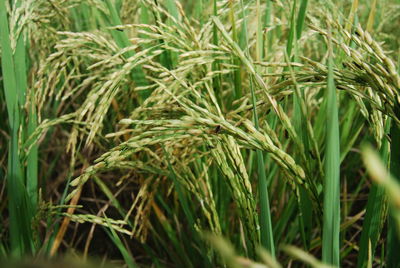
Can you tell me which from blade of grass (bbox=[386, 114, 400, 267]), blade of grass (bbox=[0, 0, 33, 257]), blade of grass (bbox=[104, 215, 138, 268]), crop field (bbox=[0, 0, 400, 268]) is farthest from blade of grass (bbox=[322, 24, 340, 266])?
blade of grass (bbox=[0, 0, 33, 257])

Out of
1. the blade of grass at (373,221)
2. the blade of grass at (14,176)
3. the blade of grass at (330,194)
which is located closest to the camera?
the blade of grass at (330,194)

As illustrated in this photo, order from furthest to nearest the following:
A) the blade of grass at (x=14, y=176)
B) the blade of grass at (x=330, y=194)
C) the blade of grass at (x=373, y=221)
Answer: the blade of grass at (x=14, y=176) < the blade of grass at (x=373, y=221) < the blade of grass at (x=330, y=194)

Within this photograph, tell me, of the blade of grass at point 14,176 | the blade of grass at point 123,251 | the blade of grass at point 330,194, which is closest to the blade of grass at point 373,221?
the blade of grass at point 330,194

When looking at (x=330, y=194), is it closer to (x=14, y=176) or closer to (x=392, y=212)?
(x=392, y=212)

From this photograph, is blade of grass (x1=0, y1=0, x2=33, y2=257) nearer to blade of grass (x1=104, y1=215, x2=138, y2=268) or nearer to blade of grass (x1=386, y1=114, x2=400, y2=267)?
blade of grass (x1=104, y1=215, x2=138, y2=268)

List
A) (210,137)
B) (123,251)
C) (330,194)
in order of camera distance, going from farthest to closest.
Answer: (123,251)
(210,137)
(330,194)

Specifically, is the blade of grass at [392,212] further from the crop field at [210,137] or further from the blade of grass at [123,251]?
the blade of grass at [123,251]

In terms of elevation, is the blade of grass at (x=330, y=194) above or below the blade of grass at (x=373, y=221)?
above

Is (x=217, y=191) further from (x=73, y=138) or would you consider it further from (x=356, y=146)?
(x=356, y=146)

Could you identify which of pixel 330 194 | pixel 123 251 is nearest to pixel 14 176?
pixel 123 251
